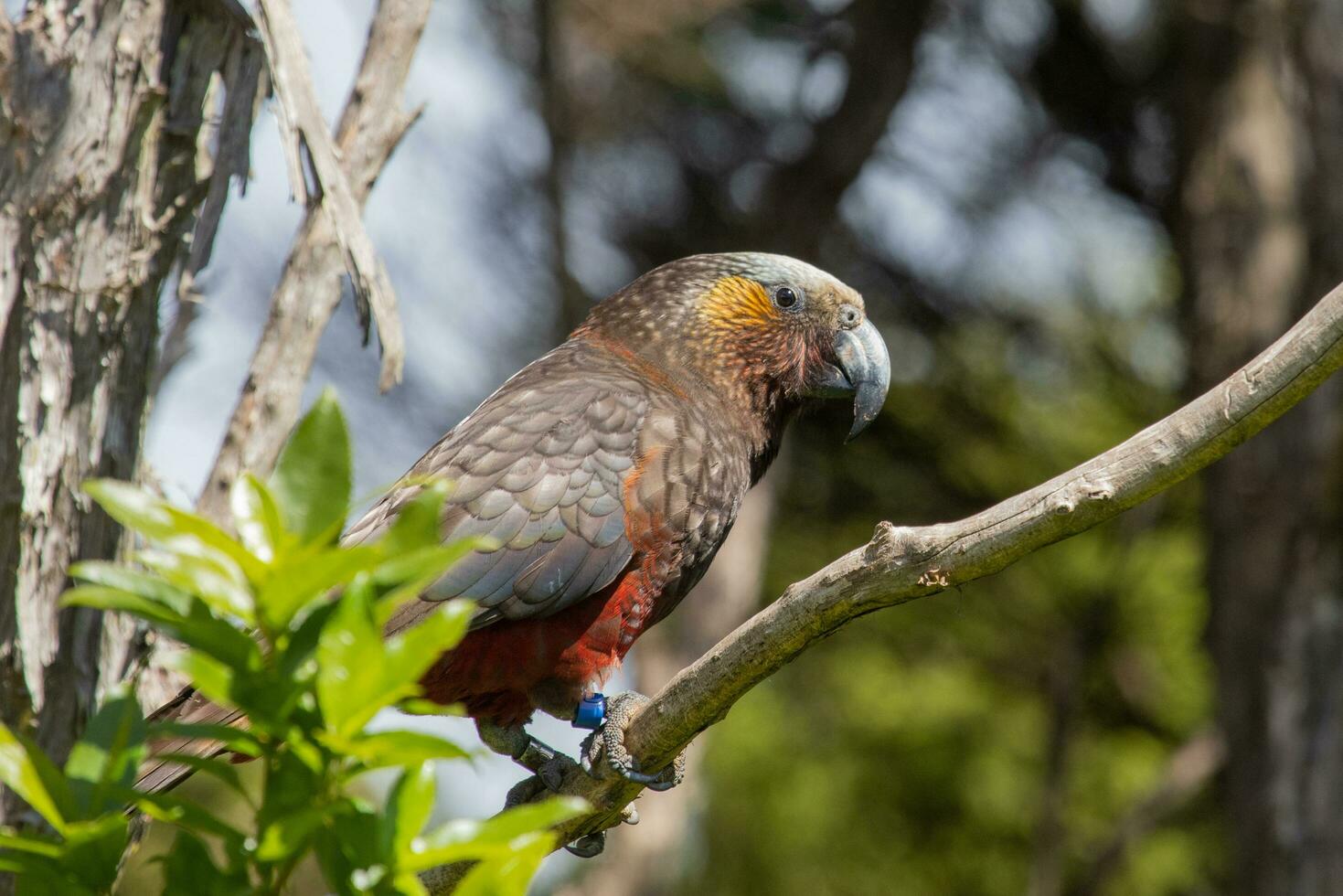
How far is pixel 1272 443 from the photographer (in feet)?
23.1

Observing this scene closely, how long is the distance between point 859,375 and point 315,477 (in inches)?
113

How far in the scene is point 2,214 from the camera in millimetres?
3168

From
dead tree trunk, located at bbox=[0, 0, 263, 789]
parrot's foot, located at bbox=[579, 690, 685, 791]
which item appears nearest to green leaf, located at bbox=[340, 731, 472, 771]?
parrot's foot, located at bbox=[579, 690, 685, 791]

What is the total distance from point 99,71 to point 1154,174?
759 cm

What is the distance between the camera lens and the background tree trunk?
6.95m

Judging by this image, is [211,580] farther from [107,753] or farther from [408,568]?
[107,753]

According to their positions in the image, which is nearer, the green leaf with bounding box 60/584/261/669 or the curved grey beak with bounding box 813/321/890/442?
the green leaf with bounding box 60/584/261/669

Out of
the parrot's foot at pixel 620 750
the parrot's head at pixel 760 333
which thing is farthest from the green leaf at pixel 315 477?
the parrot's head at pixel 760 333

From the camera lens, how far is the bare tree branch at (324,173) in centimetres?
334

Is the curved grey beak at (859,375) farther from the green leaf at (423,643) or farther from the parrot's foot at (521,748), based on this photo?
the green leaf at (423,643)

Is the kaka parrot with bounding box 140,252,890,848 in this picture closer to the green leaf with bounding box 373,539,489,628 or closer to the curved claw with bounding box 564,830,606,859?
the curved claw with bounding box 564,830,606,859

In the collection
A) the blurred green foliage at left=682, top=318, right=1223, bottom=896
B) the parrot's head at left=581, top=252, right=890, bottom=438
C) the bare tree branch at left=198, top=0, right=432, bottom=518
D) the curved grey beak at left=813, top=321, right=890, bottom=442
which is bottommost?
the blurred green foliage at left=682, top=318, right=1223, bottom=896

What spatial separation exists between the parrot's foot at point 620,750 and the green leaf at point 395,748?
1673mm

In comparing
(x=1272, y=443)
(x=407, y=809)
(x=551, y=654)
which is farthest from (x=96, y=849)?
(x=1272, y=443)
